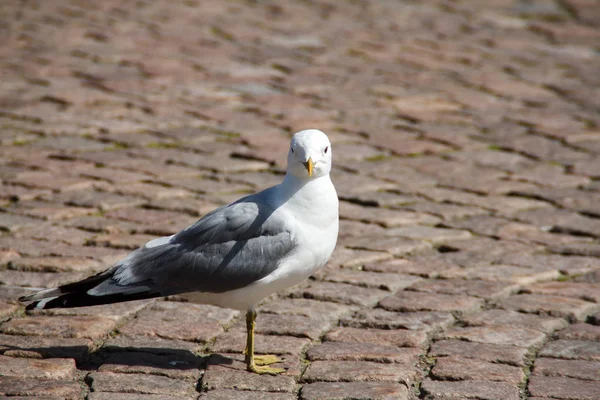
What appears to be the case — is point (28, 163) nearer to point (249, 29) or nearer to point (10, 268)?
point (10, 268)

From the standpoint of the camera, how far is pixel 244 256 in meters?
3.29

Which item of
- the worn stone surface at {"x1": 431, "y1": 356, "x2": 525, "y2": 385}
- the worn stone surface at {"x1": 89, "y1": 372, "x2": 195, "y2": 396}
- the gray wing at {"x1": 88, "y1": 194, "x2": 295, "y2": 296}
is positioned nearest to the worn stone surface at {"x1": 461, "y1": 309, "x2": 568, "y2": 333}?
the worn stone surface at {"x1": 431, "y1": 356, "x2": 525, "y2": 385}

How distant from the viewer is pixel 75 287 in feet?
10.6

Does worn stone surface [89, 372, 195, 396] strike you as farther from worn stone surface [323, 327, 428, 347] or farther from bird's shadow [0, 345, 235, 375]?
worn stone surface [323, 327, 428, 347]

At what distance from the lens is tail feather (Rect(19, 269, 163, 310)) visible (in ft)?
10.4

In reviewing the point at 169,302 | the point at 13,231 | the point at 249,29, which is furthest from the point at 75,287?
the point at 249,29

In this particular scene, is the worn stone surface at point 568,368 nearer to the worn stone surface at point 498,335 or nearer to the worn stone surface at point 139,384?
the worn stone surface at point 498,335

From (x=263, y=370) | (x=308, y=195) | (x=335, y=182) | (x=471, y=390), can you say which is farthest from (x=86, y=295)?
(x=335, y=182)

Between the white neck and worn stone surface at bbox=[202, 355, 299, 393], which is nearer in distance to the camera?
worn stone surface at bbox=[202, 355, 299, 393]

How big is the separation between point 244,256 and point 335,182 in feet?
7.74

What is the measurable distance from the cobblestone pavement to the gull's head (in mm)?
700

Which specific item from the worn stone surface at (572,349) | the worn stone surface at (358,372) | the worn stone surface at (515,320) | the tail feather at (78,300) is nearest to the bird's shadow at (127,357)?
the tail feather at (78,300)

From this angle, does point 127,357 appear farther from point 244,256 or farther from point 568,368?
point 568,368

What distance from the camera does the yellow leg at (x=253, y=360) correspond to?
3268mm
